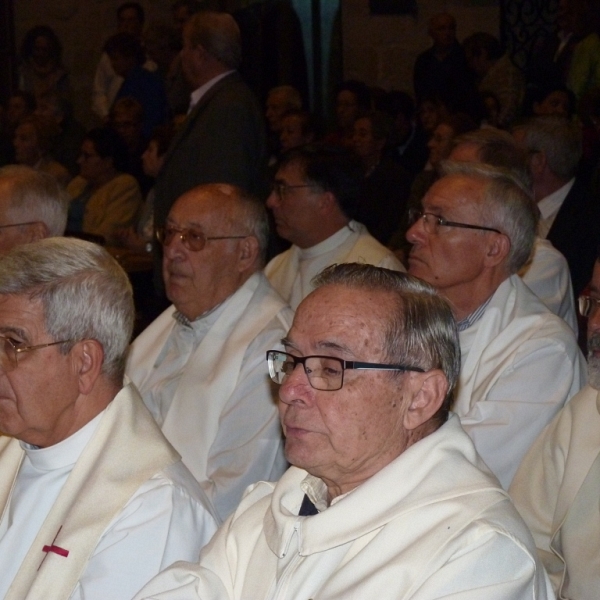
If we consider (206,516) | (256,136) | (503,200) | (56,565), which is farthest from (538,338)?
(256,136)

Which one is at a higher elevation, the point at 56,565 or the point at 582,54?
the point at 582,54

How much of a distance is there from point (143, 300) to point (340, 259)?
72.9 inches

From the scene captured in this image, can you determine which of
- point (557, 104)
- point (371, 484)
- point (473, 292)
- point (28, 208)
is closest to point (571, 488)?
point (371, 484)

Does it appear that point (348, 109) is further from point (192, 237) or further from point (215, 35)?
point (192, 237)

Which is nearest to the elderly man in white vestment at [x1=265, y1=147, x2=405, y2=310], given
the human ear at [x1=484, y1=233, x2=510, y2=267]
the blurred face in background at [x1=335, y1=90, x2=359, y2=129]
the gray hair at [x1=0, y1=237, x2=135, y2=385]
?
the human ear at [x1=484, y1=233, x2=510, y2=267]

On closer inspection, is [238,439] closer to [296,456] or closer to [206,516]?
[206,516]

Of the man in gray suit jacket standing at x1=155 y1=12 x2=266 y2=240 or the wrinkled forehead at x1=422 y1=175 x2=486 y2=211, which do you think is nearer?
the wrinkled forehead at x1=422 y1=175 x2=486 y2=211

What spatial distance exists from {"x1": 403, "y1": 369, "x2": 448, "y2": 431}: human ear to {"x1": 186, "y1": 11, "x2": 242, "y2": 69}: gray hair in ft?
13.5

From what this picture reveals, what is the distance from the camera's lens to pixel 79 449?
2.88 metres

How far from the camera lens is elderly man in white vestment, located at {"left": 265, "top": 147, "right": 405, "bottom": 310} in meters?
5.61

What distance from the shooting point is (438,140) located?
275 inches

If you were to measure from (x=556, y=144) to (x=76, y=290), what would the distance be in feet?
13.7

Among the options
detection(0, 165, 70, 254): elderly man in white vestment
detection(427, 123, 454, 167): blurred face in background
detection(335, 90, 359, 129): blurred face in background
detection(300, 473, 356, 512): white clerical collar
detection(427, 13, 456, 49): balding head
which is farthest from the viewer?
detection(427, 13, 456, 49): balding head

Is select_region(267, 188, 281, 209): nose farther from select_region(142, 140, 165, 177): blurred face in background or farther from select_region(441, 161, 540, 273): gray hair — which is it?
select_region(142, 140, 165, 177): blurred face in background
